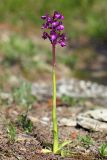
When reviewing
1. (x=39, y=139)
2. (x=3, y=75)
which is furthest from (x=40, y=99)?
(x=39, y=139)

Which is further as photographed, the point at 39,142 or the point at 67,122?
the point at 67,122

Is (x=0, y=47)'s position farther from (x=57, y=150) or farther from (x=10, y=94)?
(x=57, y=150)

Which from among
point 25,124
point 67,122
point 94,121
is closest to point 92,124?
point 94,121

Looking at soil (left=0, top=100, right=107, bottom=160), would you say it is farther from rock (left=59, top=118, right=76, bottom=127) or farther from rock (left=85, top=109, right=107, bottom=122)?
rock (left=85, top=109, right=107, bottom=122)

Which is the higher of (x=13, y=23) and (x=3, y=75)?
(x=13, y=23)

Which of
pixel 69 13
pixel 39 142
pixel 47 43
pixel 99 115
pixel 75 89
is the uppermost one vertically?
pixel 69 13

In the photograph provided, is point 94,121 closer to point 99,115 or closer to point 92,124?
point 92,124
